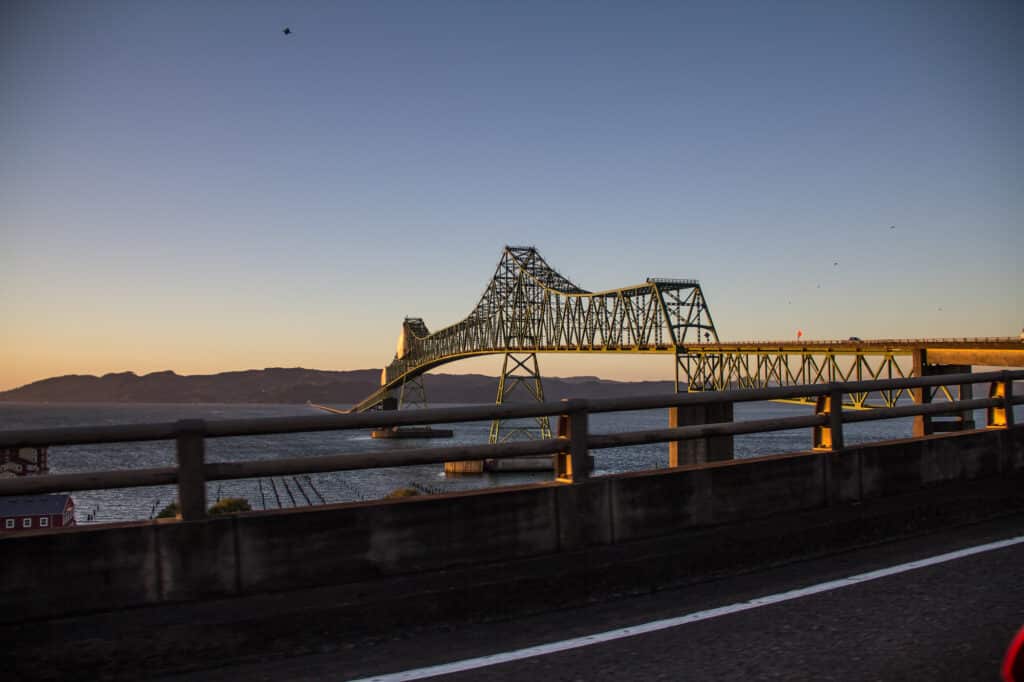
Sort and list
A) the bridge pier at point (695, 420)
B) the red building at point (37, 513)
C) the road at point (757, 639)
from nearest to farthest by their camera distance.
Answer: the road at point (757, 639) → the bridge pier at point (695, 420) → the red building at point (37, 513)

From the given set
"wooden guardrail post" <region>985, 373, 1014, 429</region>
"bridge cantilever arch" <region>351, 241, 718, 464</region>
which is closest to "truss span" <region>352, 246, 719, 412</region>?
"bridge cantilever arch" <region>351, 241, 718, 464</region>

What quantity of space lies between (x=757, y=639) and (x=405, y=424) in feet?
9.74

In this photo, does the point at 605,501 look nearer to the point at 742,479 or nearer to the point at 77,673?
the point at 742,479

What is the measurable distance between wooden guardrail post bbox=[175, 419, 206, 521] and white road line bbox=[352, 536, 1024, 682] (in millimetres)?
1572

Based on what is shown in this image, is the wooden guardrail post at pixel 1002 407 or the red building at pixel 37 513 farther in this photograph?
the red building at pixel 37 513

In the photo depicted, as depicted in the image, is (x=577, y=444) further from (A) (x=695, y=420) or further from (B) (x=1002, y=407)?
(B) (x=1002, y=407)

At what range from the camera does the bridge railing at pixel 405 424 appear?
16.5 feet

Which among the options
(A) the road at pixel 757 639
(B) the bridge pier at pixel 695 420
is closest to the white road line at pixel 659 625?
(A) the road at pixel 757 639

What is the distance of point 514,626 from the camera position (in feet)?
18.1

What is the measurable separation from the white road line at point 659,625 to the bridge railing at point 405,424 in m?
1.37

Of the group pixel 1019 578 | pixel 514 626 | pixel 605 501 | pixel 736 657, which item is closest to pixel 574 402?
pixel 605 501

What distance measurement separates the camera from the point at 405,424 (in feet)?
21.2

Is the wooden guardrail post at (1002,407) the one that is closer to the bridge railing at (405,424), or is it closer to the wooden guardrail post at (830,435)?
the bridge railing at (405,424)

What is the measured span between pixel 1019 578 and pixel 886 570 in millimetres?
896
